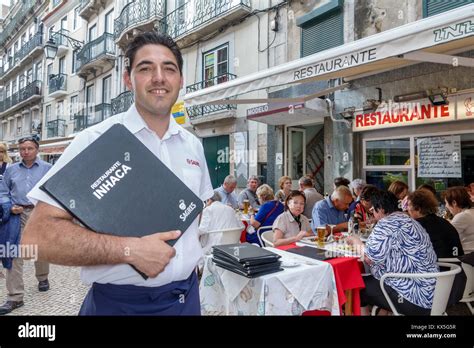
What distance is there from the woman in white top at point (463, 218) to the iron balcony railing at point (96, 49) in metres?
3.07

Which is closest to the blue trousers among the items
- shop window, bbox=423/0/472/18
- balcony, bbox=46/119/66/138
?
balcony, bbox=46/119/66/138

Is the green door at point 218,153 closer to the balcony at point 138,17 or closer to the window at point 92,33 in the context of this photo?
the balcony at point 138,17

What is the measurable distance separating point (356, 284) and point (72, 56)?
7.85 ft

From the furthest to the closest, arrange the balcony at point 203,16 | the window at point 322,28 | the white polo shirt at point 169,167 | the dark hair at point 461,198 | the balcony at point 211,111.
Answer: the balcony at point 211,111 → the window at point 322,28 → the balcony at point 203,16 → the dark hair at point 461,198 → the white polo shirt at point 169,167

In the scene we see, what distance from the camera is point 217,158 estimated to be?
→ 19.8 feet

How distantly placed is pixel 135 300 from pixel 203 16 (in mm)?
5315

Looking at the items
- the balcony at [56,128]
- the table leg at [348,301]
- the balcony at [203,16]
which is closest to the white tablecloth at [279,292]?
the table leg at [348,301]

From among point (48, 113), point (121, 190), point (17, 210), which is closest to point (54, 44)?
point (48, 113)

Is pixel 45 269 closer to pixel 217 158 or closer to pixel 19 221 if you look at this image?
pixel 19 221

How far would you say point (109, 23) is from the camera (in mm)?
2172

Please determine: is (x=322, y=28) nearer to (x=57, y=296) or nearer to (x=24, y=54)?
(x=24, y=54)

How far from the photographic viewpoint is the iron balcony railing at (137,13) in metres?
2.09
